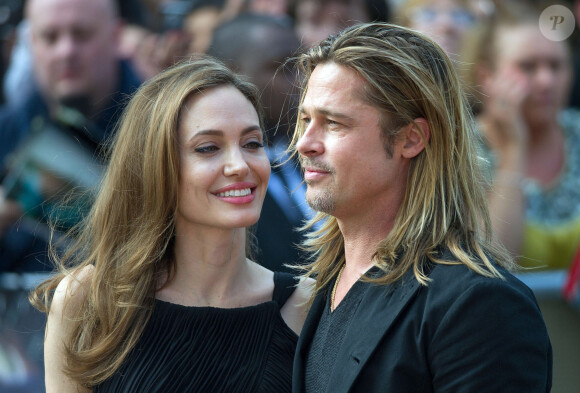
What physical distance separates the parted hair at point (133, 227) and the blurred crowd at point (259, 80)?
5.30 feet

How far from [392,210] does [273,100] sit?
2424mm

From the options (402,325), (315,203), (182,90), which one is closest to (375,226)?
(315,203)

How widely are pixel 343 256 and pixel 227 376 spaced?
23.0 inches

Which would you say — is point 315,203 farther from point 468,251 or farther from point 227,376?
point 227,376

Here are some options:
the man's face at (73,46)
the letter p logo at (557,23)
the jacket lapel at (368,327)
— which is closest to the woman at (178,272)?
the jacket lapel at (368,327)

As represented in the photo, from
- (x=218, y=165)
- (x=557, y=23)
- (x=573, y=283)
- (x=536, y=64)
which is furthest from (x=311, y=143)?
(x=557, y=23)

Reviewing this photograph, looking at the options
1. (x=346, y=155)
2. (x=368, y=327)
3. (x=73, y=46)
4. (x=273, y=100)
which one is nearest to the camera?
(x=368, y=327)

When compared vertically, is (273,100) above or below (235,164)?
below

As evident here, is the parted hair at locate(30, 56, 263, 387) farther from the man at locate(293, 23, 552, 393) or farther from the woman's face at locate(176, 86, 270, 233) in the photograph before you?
the man at locate(293, 23, 552, 393)

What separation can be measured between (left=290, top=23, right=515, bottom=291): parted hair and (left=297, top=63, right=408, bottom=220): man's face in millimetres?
32

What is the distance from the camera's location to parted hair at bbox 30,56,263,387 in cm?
285

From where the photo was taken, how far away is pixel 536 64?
536 centimetres

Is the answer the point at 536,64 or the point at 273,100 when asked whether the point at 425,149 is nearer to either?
the point at 273,100

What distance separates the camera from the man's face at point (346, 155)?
Answer: 2518 millimetres
